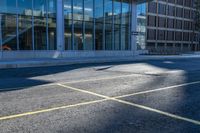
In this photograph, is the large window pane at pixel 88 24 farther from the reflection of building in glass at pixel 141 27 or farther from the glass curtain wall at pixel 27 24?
the reflection of building in glass at pixel 141 27

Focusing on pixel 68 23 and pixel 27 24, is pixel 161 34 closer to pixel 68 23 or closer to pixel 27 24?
pixel 68 23

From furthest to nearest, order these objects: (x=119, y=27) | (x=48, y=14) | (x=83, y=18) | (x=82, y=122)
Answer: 1. (x=119, y=27)
2. (x=83, y=18)
3. (x=48, y=14)
4. (x=82, y=122)

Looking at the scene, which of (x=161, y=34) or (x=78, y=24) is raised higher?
(x=161, y=34)

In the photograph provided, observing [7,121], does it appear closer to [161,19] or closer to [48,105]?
[48,105]

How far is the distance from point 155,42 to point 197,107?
46.2 m

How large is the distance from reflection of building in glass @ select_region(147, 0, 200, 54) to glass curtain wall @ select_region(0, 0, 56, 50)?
26.1 m

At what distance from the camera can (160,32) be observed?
5250cm

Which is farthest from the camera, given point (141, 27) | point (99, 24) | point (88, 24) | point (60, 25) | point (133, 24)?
point (141, 27)

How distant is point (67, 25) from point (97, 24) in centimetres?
409

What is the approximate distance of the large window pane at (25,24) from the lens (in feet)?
77.1

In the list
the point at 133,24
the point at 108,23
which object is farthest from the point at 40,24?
the point at 133,24

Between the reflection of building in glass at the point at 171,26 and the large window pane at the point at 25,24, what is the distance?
28001 mm

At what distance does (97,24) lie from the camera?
95.2ft

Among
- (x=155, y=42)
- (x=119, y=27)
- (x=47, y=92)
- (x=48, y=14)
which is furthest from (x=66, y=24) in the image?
(x=155, y=42)
